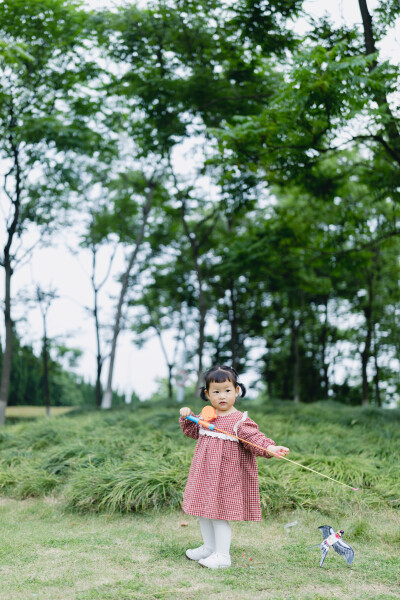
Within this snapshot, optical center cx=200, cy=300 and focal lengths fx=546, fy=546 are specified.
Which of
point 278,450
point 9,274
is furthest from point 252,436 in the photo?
point 9,274

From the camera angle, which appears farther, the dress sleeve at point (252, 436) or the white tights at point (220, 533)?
the white tights at point (220, 533)

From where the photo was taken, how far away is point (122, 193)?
16625 mm

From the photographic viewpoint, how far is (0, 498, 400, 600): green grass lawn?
3.41 m

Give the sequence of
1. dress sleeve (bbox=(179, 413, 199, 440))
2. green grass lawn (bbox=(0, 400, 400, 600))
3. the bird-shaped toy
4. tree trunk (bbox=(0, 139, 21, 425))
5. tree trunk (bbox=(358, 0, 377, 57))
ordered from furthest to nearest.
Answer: tree trunk (bbox=(0, 139, 21, 425)), tree trunk (bbox=(358, 0, 377, 57)), dress sleeve (bbox=(179, 413, 199, 440)), the bird-shaped toy, green grass lawn (bbox=(0, 400, 400, 600))

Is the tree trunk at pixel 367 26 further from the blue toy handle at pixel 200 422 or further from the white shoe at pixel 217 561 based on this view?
the white shoe at pixel 217 561

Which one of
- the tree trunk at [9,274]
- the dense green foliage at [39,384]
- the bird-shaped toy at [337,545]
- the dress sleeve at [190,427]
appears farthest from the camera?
the dense green foliage at [39,384]

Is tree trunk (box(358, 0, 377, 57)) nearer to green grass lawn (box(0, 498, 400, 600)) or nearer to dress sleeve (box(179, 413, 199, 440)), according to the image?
green grass lawn (box(0, 498, 400, 600))

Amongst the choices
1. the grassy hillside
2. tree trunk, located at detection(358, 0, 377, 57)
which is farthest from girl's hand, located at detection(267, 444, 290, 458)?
tree trunk, located at detection(358, 0, 377, 57)

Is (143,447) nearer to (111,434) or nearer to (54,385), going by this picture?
(111,434)

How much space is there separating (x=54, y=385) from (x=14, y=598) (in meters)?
20.0

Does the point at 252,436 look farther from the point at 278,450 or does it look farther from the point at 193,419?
the point at 193,419

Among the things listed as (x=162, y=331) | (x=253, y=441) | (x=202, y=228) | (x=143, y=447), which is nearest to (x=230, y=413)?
(x=253, y=441)

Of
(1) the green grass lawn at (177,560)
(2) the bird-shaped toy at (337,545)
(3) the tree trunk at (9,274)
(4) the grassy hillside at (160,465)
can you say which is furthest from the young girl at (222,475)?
(3) the tree trunk at (9,274)

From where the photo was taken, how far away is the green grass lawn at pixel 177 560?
3.41 metres
